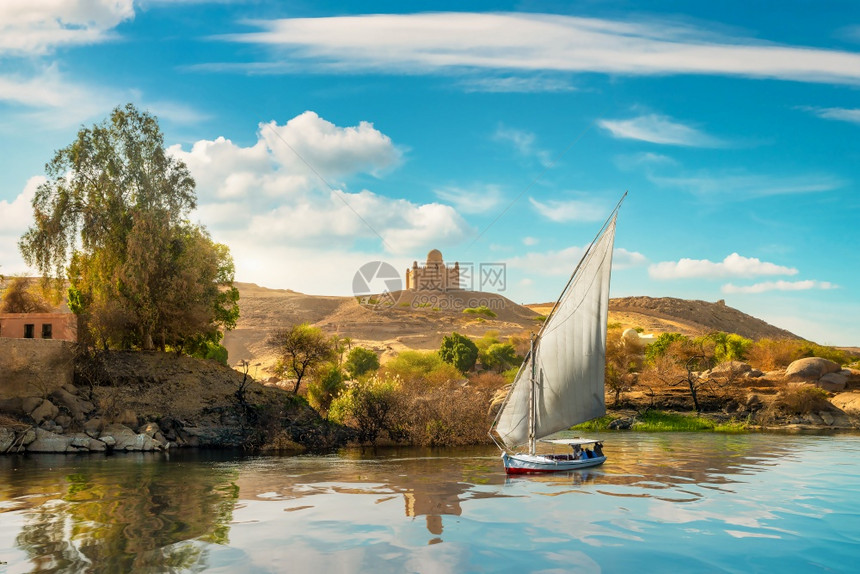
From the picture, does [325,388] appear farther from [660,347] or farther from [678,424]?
[660,347]

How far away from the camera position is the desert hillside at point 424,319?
3462 inches

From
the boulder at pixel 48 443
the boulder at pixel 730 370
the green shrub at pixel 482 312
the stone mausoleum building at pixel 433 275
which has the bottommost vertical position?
the boulder at pixel 48 443

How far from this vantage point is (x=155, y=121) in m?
40.2

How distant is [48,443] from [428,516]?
21.3 m

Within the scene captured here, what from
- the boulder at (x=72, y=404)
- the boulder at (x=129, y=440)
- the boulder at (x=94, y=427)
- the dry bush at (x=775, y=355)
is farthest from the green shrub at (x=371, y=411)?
the dry bush at (x=775, y=355)

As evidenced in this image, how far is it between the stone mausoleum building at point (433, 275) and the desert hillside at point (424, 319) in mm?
2034

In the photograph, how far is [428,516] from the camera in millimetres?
15945

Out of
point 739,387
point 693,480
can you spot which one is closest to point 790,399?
point 739,387

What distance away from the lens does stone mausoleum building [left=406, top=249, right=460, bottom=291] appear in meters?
121

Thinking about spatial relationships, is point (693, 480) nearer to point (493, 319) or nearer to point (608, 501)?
point (608, 501)

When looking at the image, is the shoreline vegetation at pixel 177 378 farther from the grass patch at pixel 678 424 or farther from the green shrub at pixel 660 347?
the green shrub at pixel 660 347

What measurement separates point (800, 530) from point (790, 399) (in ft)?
103

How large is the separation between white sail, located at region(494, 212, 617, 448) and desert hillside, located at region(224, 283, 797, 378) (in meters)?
49.8

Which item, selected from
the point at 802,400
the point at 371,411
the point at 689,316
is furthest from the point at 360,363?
the point at 689,316
